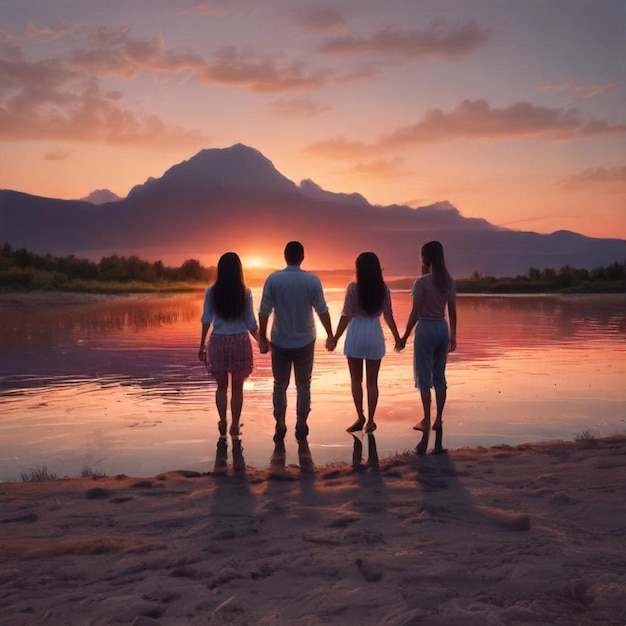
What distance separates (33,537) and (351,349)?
485 centimetres

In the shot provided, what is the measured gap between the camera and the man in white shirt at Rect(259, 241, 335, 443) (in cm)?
864

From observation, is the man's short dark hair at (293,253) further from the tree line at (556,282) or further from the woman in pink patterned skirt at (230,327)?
the tree line at (556,282)

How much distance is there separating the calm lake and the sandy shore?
1.35 meters

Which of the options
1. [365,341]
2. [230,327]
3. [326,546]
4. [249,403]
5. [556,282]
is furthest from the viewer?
[556,282]

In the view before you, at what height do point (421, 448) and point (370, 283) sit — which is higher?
point (370, 283)

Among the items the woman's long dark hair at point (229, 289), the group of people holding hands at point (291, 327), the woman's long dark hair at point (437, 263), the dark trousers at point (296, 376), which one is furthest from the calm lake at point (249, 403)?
the woman's long dark hair at point (437, 263)

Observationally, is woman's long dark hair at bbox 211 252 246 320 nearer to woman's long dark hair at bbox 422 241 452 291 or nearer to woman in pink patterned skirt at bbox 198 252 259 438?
woman in pink patterned skirt at bbox 198 252 259 438

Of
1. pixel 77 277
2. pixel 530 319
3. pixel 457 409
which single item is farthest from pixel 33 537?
pixel 77 277

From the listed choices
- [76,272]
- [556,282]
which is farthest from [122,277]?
[556,282]

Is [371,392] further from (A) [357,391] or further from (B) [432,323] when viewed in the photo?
(B) [432,323]

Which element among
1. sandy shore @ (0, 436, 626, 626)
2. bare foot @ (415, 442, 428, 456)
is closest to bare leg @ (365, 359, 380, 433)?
bare foot @ (415, 442, 428, 456)

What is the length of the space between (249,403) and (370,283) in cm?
337

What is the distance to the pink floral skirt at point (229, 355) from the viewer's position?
8.73 metres

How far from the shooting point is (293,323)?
8.67m
